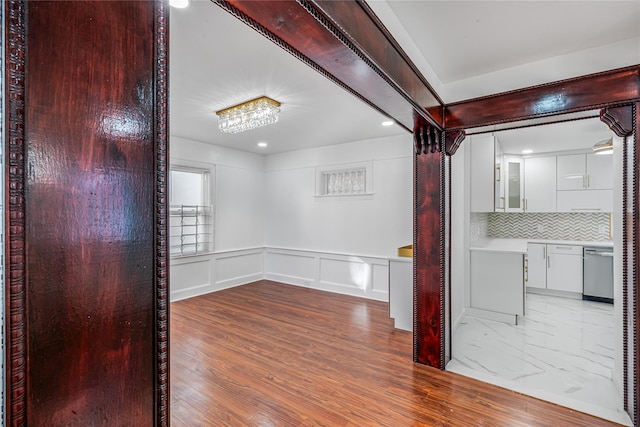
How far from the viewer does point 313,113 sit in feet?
11.5

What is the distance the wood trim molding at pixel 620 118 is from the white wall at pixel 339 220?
2.50 m

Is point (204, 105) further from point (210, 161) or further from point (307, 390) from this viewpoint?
point (307, 390)

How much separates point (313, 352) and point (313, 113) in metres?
2.56

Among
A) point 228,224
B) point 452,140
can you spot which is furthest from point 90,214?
point 228,224

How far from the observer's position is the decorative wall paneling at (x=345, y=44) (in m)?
1.02

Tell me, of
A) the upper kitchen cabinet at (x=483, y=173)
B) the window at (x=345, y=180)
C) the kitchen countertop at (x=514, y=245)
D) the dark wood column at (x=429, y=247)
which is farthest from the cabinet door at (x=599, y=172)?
the dark wood column at (x=429, y=247)

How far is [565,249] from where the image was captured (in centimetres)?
472

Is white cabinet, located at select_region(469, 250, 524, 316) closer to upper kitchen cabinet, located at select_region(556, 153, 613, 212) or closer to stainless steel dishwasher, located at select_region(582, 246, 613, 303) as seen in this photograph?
stainless steel dishwasher, located at select_region(582, 246, 613, 303)

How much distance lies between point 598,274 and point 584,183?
141cm

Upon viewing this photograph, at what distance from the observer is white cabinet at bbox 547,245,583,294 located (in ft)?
15.1

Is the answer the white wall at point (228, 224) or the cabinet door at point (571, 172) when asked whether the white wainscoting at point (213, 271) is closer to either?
the white wall at point (228, 224)

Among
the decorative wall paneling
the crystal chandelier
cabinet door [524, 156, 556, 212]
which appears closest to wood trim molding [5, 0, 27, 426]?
the decorative wall paneling

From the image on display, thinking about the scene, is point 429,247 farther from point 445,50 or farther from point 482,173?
point 482,173

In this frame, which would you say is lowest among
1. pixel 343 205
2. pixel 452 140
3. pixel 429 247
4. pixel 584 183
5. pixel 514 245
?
pixel 514 245
